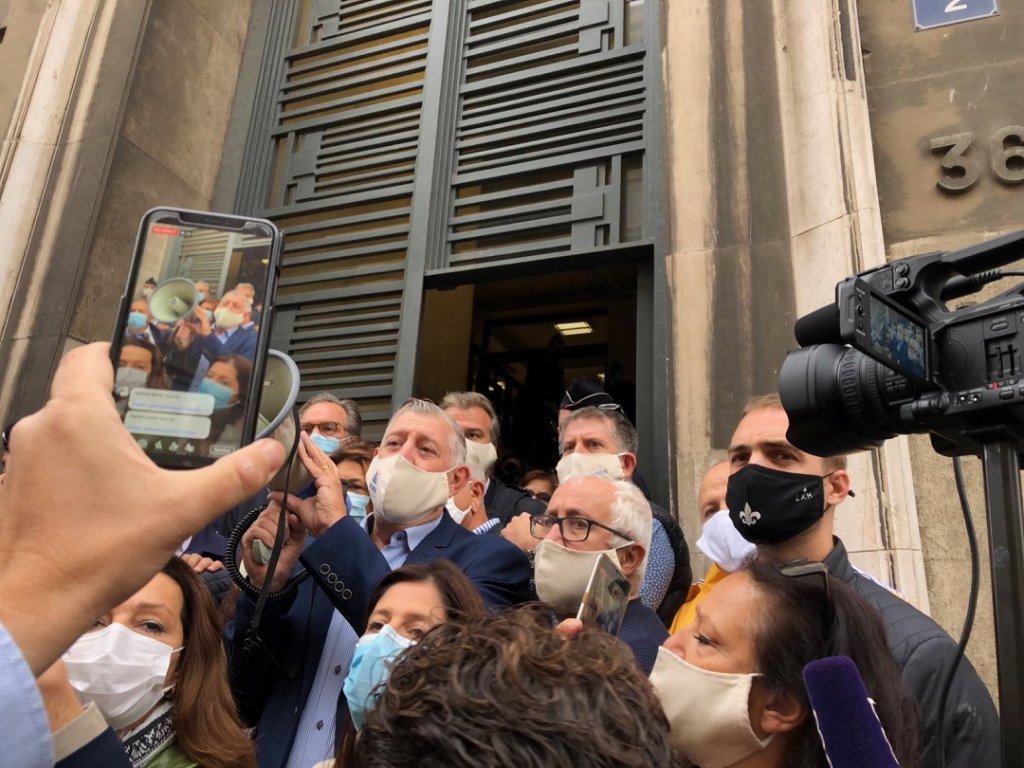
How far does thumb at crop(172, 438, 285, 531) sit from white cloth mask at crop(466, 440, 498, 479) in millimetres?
3105

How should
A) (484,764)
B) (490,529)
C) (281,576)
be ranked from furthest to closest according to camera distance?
(490,529)
(281,576)
(484,764)

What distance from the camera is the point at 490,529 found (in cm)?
344

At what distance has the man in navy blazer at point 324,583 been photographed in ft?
7.88

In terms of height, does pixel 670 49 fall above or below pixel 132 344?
above

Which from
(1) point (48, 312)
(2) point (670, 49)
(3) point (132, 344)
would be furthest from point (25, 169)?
(3) point (132, 344)

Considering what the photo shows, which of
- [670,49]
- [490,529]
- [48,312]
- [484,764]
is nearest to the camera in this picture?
[484,764]

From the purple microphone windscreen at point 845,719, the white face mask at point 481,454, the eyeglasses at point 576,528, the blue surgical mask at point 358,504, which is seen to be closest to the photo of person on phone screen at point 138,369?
the purple microphone windscreen at point 845,719

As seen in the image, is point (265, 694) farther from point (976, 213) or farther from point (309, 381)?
point (976, 213)

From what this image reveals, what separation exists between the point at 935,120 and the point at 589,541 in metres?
3.38

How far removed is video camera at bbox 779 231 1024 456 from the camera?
1277 mm

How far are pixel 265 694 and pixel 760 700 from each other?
163cm

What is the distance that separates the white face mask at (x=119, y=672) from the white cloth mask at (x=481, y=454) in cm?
206

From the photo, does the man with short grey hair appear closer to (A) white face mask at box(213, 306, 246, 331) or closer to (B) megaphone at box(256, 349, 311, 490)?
(B) megaphone at box(256, 349, 311, 490)

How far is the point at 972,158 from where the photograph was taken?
168 inches
